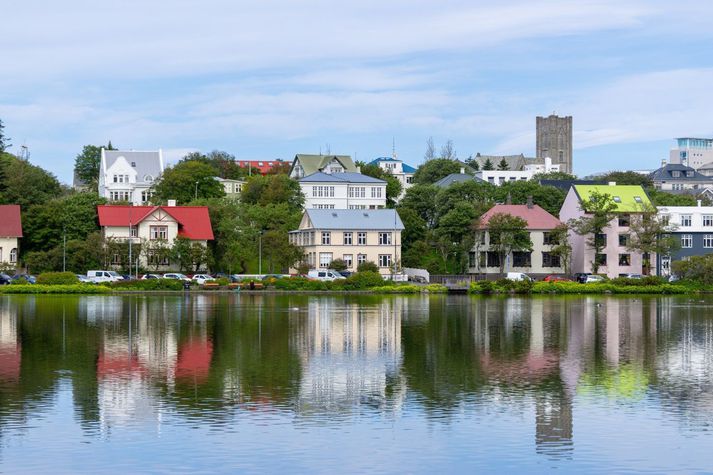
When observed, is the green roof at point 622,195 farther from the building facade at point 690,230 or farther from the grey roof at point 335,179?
the grey roof at point 335,179

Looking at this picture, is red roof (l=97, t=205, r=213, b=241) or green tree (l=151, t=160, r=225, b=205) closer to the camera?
red roof (l=97, t=205, r=213, b=241)

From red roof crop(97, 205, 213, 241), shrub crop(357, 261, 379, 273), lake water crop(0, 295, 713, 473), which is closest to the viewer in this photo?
lake water crop(0, 295, 713, 473)

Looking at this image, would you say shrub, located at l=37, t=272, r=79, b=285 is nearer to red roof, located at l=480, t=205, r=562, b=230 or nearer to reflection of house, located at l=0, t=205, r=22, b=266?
reflection of house, located at l=0, t=205, r=22, b=266

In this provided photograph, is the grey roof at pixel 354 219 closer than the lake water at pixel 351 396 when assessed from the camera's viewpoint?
No

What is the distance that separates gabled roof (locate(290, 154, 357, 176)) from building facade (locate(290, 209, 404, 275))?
3531 cm

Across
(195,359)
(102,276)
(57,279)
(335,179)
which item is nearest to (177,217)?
(102,276)

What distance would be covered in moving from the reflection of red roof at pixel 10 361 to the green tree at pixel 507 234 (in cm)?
6741

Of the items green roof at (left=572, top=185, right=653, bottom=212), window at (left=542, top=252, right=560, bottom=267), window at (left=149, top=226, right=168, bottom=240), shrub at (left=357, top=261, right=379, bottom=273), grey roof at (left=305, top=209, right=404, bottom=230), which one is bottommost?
shrub at (left=357, top=261, right=379, bottom=273)

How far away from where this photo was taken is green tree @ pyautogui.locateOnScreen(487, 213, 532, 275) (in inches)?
3979

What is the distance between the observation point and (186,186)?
117438mm

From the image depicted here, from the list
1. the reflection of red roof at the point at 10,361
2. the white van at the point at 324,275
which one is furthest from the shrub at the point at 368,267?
the reflection of red roof at the point at 10,361

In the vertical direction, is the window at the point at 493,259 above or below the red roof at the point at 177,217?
below

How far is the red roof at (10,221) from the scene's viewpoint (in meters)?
95.6

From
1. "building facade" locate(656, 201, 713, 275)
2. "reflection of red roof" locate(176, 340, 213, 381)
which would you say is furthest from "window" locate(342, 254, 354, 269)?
"reflection of red roof" locate(176, 340, 213, 381)
